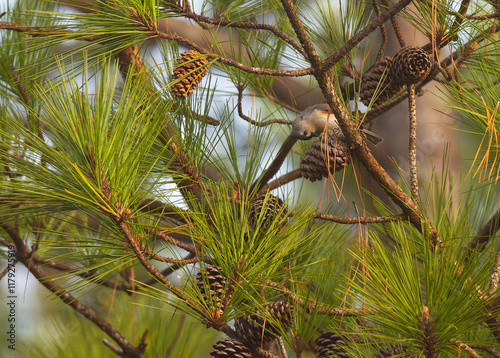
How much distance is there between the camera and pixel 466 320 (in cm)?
31

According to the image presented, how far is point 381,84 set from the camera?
1.52ft

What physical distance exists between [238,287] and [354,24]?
0.47 m

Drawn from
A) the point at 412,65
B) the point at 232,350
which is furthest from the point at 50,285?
the point at 412,65

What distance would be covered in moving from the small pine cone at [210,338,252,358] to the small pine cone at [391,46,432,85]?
292mm

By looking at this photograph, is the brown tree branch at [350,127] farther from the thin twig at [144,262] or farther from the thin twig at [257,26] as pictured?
the thin twig at [144,262]

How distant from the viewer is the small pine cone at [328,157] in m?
0.42

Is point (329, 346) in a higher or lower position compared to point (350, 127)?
lower

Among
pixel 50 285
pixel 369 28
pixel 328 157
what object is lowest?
pixel 50 285

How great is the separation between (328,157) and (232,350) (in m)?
0.20

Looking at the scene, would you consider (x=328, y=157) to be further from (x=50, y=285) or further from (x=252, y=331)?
(x=50, y=285)

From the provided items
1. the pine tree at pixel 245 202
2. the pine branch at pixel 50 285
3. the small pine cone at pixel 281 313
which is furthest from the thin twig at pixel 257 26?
the pine branch at pixel 50 285

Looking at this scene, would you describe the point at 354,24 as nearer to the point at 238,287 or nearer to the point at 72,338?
the point at 238,287

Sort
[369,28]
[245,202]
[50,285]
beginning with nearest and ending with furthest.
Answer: [369,28] → [245,202] → [50,285]

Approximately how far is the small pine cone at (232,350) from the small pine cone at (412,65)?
0.29 meters
